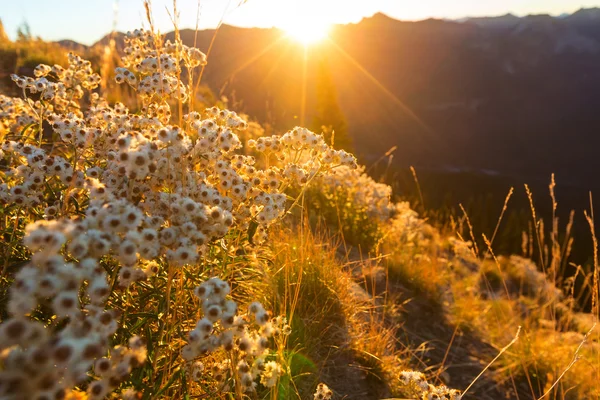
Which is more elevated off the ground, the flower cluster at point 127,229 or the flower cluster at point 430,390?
the flower cluster at point 127,229

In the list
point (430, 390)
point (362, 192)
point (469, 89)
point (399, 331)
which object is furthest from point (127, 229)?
point (469, 89)

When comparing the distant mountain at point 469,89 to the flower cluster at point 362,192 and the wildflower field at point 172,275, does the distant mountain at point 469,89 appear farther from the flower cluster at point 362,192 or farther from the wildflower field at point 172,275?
the wildflower field at point 172,275

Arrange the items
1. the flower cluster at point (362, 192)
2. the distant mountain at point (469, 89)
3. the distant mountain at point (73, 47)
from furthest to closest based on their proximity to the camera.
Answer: the distant mountain at point (469, 89)
the distant mountain at point (73, 47)
the flower cluster at point (362, 192)

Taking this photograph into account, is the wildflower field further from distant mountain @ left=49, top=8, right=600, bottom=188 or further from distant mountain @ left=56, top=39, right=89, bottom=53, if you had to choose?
distant mountain @ left=49, top=8, right=600, bottom=188

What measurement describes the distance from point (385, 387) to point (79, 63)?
3.36 metres

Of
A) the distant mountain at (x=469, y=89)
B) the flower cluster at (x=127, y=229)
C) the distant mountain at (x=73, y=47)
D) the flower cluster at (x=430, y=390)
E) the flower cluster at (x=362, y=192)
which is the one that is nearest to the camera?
the flower cluster at (x=127, y=229)

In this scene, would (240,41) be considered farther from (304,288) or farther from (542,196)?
(304,288)

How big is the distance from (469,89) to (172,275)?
159341mm

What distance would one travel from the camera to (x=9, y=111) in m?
2.81

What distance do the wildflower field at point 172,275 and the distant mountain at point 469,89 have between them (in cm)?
12423

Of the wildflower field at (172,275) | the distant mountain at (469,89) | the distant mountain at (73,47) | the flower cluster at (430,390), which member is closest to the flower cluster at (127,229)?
the wildflower field at (172,275)

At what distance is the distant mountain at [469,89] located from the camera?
131875 mm

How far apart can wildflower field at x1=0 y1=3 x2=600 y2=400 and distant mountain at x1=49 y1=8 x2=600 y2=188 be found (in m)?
124

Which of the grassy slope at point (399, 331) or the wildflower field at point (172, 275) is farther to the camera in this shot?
the grassy slope at point (399, 331)
